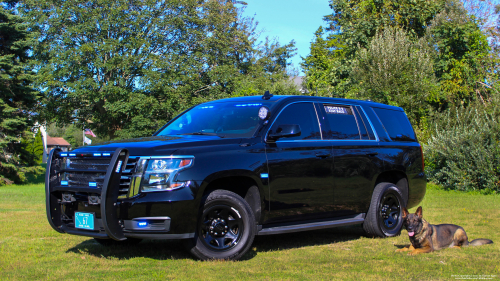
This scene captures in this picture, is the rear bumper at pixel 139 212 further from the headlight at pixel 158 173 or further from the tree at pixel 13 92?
the tree at pixel 13 92

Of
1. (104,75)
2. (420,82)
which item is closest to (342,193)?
(420,82)

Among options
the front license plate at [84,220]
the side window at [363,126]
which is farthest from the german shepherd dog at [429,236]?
the front license plate at [84,220]

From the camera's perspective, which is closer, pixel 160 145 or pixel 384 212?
pixel 160 145

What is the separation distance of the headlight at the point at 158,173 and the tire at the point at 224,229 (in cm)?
50

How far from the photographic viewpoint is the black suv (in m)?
5.04

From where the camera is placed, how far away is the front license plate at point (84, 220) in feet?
17.3

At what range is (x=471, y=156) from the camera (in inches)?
677

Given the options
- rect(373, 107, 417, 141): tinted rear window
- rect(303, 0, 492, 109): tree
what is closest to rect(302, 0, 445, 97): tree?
rect(303, 0, 492, 109): tree

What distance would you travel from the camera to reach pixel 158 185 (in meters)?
5.02

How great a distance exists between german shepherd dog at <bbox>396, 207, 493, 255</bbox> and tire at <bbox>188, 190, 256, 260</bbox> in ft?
6.95

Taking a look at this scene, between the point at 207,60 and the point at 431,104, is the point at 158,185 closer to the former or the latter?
the point at 431,104

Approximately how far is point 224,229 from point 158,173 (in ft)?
3.40

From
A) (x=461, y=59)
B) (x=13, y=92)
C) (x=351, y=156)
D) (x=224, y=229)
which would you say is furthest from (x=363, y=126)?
(x=13, y=92)

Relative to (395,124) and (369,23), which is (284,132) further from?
(369,23)
